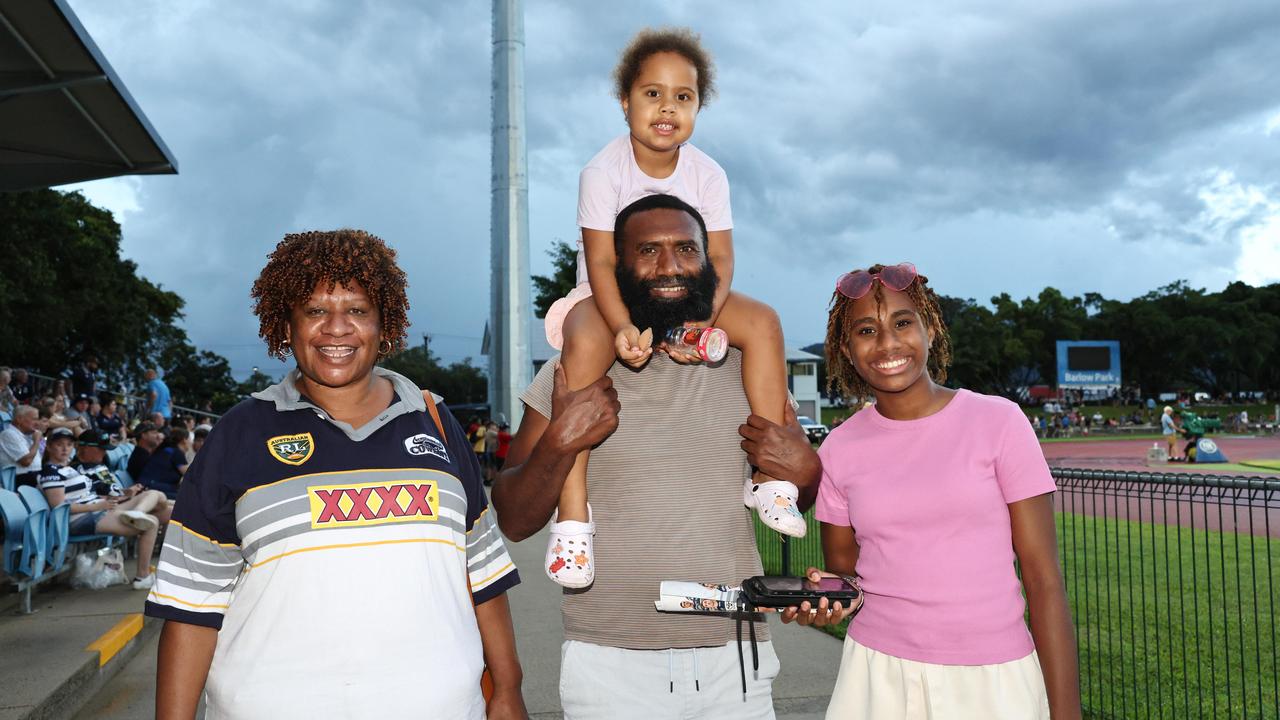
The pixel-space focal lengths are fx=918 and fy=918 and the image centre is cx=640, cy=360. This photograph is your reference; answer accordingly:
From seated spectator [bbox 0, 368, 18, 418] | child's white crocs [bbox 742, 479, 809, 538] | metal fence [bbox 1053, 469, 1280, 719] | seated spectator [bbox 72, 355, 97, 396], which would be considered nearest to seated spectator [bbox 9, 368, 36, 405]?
seated spectator [bbox 0, 368, 18, 418]

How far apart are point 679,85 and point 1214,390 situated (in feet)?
300

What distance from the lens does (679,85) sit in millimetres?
2971

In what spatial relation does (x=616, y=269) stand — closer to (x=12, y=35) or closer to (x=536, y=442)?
(x=536, y=442)

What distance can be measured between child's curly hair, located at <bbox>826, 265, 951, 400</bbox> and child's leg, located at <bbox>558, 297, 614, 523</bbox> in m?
0.76

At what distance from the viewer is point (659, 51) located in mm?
3008

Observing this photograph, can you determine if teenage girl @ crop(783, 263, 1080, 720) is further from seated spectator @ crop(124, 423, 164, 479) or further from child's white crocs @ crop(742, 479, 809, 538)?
seated spectator @ crop(124, 423, 164, 479)

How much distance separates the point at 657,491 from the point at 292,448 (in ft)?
3.16

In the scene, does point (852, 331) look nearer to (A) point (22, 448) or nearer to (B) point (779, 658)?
(B) point (779, 658)

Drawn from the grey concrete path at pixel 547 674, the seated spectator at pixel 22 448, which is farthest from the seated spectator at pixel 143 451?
the grey concrete path at pixel 547 674

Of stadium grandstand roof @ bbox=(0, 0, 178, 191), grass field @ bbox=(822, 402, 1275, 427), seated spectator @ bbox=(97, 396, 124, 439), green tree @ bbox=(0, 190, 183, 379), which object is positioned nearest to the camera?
stadium grandstand roof @ bbox=(0, 0, 178, 191)

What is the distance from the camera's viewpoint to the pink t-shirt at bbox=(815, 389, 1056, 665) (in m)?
2.50

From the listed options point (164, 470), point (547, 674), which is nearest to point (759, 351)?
point (547, 674)

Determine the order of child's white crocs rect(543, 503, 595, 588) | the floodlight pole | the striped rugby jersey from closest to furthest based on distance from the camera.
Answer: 1. the striped rugby jersey
2. child's white crocs rect(543, 503, 595, 588)
3. the floodlight pole

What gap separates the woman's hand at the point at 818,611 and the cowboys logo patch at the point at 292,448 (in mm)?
1297
